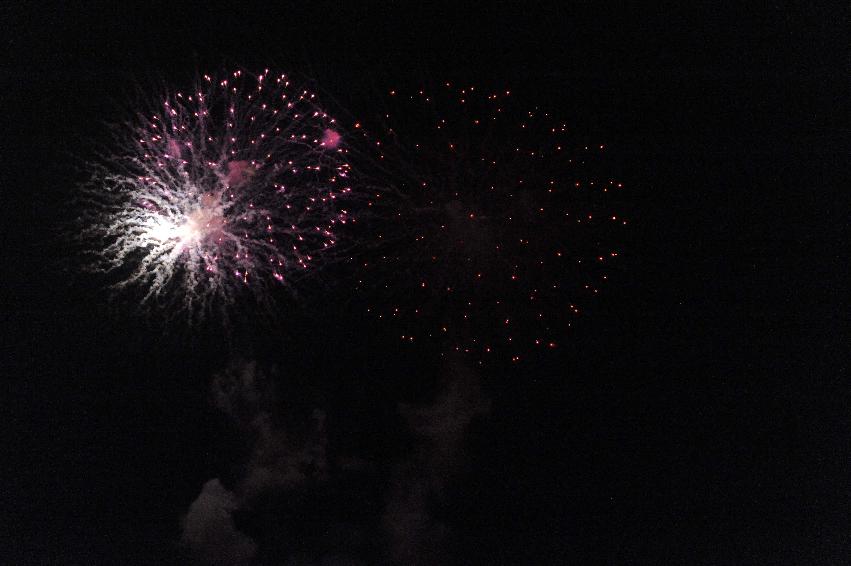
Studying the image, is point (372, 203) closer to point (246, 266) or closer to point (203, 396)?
point (246, 266)

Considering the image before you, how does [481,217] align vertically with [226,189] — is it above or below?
below

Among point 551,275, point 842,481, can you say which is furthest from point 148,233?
point 842,481

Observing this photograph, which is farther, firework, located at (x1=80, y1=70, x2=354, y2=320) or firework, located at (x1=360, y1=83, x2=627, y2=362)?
firework, located at (x1=360, y1=83, x2=627, y2=362)

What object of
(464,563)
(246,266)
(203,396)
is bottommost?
(464,563)
